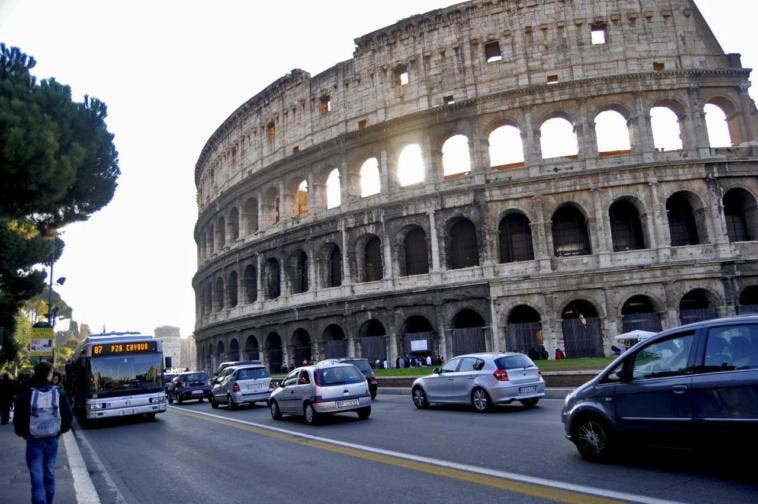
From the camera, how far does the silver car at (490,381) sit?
12461 millimetres

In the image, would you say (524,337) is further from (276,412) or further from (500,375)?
(276,412)

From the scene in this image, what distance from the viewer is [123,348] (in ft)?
50.4

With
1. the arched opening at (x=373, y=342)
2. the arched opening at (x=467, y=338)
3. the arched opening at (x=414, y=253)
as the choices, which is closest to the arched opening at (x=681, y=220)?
the arched opening at (x=467, y=338)

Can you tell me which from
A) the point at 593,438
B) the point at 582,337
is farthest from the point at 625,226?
the point at 593,438

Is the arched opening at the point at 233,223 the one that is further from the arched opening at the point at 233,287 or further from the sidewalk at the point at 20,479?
the sidewalk at the point at 20,479

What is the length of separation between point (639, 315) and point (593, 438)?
21465 millimetres

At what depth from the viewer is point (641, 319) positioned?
2559cm

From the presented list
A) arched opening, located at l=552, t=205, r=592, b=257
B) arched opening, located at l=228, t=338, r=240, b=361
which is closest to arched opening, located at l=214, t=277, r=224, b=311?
arched opening, located at l=228, t=338, r=240, b=361

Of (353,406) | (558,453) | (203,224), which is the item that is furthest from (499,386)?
(203,224)

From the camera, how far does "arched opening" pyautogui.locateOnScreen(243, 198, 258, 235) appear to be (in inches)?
1550

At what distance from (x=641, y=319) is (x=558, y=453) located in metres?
21.1

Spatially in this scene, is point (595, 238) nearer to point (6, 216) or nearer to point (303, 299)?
point (303, 299)

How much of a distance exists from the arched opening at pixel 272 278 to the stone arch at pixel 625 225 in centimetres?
2149

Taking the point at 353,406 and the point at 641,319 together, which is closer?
the point at 353,406
